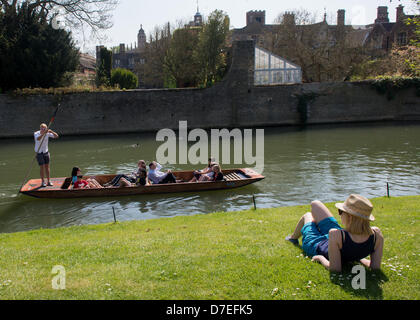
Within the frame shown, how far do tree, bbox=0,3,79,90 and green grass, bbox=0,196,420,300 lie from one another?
18939 mm

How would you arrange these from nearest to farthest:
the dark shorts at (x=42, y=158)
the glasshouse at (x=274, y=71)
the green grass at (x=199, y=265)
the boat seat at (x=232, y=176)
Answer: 1. the green grass at (x=199, y=265)
2. the dark shorts at (x=42, y=158)
3. the boat seat at (x=232, y=176)
4. the glasshouse at (x=274, y=71)

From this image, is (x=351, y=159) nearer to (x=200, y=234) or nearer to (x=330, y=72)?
(x=200, y=234)

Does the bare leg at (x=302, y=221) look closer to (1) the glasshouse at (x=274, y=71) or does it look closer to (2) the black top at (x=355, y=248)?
(2) the black top at (x=355, y=248)

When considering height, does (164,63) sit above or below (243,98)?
above

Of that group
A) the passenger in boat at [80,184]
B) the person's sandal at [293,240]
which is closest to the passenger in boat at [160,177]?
the passenger in boat at [80,184]

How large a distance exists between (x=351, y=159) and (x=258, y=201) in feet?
20.4

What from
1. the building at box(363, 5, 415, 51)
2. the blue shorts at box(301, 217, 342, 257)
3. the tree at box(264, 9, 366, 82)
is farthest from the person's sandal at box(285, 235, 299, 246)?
the building at box(363, 5, 415, 51)

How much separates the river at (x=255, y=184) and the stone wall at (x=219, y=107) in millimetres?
1582

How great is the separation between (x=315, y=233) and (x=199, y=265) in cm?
125

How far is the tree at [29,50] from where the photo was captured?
2169 centimetres

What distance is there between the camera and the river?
27.6 feet
